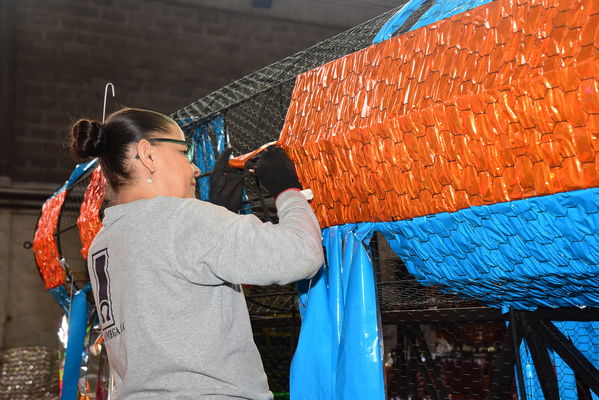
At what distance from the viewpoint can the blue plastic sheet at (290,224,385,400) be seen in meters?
1.56

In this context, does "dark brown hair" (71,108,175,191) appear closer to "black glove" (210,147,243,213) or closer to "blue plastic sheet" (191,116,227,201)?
"black glove" (210,147,243,213)

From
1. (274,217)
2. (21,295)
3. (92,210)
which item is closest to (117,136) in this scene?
(274,217)

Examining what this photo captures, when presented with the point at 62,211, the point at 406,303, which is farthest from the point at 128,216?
the point at 62,211

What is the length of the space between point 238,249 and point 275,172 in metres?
0.44

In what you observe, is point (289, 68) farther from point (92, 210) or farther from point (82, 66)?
point (82, 66)

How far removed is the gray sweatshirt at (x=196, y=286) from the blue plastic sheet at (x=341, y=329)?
12.1 inches

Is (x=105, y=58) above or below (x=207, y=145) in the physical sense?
above

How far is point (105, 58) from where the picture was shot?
7.93 metres

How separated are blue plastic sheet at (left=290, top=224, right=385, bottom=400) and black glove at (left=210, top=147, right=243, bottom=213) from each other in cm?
32

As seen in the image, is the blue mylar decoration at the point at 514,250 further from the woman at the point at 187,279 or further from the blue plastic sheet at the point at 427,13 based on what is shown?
the blue plastic sheet at the point at 427,13

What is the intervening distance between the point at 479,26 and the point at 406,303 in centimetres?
116

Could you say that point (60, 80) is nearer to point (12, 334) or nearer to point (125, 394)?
point (12, 334)

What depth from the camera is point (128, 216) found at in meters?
1.40

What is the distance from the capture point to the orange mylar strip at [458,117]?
1.20 meters
